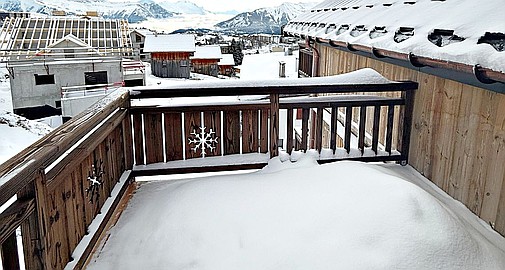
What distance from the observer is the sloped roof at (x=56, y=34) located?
1608cm

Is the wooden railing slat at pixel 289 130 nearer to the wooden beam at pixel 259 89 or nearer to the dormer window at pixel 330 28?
the wooden beam at pixel 259 89

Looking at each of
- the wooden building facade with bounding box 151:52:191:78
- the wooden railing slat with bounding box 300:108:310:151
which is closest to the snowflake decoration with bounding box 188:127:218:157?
the wooden railing slat with bounding box 300:108:310:151

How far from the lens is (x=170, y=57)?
2177 centimetres

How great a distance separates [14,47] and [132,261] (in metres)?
16.5

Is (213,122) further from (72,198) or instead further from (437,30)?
(437,30)

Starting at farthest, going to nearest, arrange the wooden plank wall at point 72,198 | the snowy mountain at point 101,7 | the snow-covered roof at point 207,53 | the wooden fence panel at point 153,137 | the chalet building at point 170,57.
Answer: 1. the snowy mountain at point 101,7
2. the snow-covered roof at point 207,53
3. the chalet building at point 170,57
4. the wooden fence panel at point 153,137
5. the wooden plank wall at point 72,198

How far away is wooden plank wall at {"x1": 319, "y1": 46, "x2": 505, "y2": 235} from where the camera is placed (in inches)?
101

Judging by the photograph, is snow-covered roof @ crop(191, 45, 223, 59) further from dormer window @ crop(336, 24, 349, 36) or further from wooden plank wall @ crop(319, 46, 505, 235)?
wooden plank wall @ crop(319, 46, 505, 235)

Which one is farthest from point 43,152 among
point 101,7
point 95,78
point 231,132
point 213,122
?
point 101,7

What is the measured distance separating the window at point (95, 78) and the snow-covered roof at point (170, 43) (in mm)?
5626

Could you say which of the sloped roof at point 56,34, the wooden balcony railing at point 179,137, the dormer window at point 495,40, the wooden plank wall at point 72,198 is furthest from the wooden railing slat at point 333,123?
the sloped roof at point 56,34

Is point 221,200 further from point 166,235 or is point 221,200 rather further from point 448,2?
point 448,2

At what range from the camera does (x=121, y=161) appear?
3.31 m

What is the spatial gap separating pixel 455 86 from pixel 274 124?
4.77 feet
